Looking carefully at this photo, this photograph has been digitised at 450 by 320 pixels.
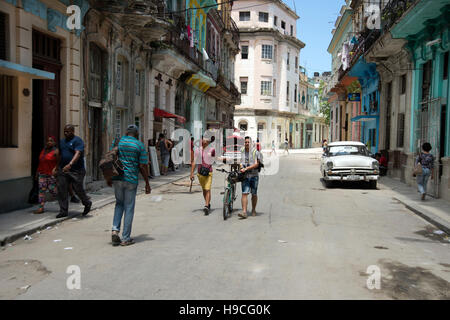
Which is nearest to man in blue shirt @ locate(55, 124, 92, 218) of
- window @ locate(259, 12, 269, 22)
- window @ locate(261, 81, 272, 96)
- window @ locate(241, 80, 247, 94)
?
window @ locate(241, 80, 247, 94)

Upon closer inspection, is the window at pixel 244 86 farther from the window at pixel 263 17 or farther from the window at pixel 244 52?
the window at pixel 263 17

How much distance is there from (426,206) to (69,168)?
333 inches

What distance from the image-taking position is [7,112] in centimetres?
955

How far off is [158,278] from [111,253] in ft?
4.88

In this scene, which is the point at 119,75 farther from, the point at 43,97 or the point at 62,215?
the point at 62,215

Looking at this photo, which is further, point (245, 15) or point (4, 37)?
point (245, 15)

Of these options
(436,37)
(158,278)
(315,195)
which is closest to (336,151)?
(315,195)

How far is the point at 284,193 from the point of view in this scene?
44.5 ft

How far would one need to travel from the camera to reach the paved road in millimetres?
4602

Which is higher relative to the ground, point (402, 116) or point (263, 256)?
point (402, 116)

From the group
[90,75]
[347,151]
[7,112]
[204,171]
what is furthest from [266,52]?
[7,112]

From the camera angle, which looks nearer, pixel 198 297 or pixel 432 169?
pixel 198 297
